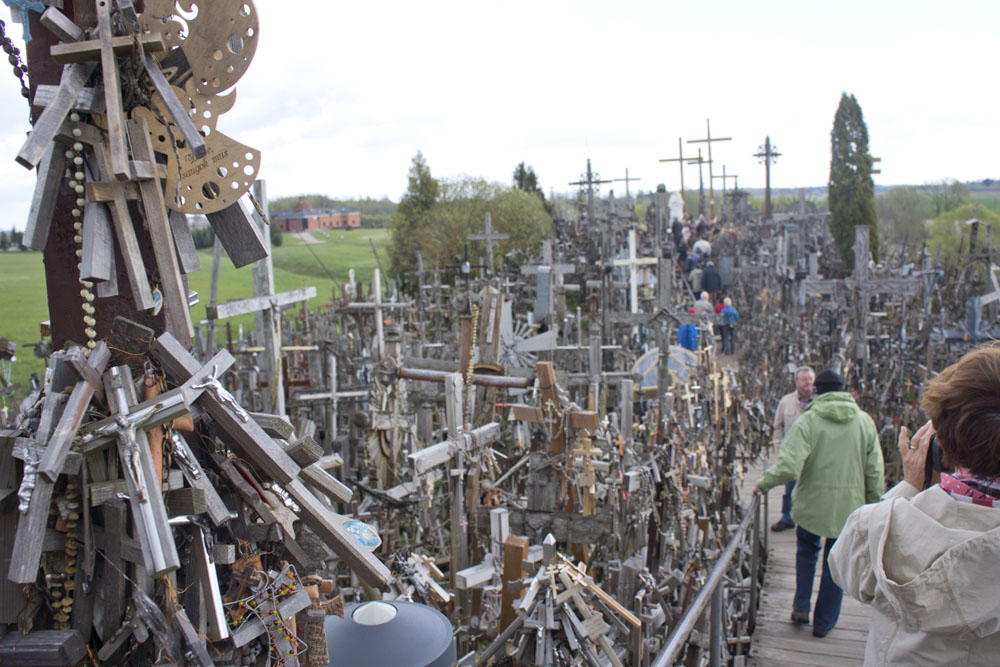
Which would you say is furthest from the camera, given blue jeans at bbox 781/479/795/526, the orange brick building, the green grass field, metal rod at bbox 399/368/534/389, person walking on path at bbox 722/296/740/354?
the orange brick building

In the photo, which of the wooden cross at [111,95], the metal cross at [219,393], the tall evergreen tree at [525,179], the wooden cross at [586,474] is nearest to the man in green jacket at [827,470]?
the wooden cross at [586,474]

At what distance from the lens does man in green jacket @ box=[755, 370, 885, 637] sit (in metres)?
4.55

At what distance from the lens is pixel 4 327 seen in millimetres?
19234

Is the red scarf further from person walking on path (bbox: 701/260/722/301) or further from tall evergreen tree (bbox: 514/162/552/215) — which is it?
tall evergreen tree (bbox: 514/162/552/215)

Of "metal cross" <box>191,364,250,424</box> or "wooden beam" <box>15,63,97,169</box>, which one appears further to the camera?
"metal cross" <box>191,364,250,424</box>

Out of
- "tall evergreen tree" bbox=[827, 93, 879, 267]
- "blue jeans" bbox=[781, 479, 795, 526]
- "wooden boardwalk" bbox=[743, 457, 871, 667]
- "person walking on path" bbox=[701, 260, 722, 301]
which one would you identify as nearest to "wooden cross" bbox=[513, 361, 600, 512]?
"wooden boardwalk" bbox=[743, 457, 871, 667]

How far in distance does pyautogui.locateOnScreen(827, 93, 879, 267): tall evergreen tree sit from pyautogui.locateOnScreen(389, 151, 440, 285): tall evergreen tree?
1472 centimetres

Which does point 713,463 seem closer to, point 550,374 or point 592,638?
point 550,374

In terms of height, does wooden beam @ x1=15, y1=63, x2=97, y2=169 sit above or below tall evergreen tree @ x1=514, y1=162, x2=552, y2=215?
below

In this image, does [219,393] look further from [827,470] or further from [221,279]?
[221,279]

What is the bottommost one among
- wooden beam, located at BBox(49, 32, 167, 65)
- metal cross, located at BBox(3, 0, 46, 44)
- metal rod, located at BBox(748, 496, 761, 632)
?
metal rod, located at BBox(748, 496, 761, 632)

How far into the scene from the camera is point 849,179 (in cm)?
2789

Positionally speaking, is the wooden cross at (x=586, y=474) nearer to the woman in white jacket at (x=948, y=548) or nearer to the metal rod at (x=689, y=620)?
the metal rod at (x=689, y=620)

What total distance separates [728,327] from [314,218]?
21.5 meters
